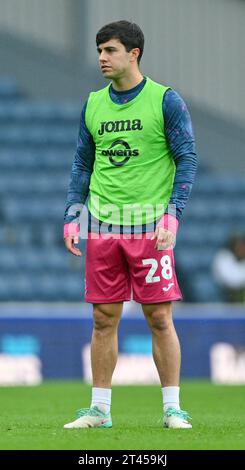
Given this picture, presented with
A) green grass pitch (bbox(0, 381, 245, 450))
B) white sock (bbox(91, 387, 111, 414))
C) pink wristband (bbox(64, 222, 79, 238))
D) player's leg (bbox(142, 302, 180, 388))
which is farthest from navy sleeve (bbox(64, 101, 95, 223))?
green grass pitch (bbox(0, 381, 245, 450))

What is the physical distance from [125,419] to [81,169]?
1509mm

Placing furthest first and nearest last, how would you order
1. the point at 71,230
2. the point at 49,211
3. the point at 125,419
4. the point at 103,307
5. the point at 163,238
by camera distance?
the point at 49,211, the point at 125,419, the point at 71,230, the point at 103,307, the point at 163,238

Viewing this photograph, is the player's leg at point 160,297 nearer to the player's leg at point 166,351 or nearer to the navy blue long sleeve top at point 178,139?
the player's leg at point 166,351

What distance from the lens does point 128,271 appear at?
284 inches

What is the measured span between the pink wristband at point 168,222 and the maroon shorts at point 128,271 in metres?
0.13

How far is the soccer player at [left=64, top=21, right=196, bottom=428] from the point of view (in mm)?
7082

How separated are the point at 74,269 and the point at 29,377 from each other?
11.9 ft

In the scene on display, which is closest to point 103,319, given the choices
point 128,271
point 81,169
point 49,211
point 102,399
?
point 128,271

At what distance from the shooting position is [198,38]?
766 inches

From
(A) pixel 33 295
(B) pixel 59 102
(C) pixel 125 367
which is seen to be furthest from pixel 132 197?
(B) pixel 59 102

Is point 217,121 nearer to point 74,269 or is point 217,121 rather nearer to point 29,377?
point 74,269

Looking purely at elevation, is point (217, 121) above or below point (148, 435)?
above

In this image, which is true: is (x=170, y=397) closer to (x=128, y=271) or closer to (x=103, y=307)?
(x=103, y=307)

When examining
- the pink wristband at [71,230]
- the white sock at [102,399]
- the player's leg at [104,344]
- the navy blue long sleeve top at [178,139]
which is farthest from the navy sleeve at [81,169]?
the white sock at [102,399]
